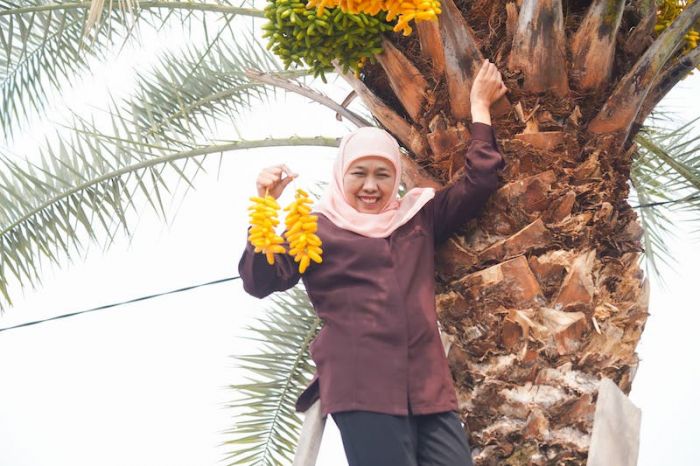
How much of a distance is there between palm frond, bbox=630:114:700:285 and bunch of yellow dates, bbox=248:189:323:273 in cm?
163

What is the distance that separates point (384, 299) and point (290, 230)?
32 cm

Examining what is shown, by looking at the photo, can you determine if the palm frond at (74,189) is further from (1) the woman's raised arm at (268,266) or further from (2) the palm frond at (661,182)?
(2) the palm frond at (661,182)

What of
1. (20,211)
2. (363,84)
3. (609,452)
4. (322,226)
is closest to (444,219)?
(322,226)

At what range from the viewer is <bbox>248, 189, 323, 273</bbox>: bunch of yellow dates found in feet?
8.95

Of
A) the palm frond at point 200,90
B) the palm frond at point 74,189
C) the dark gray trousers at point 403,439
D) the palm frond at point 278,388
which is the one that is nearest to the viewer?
the dark gray trousers at point 403,439

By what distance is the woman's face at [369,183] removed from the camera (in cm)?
289

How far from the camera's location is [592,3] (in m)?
3.06

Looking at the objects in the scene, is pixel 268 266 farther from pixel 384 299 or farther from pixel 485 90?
pixel 485 90

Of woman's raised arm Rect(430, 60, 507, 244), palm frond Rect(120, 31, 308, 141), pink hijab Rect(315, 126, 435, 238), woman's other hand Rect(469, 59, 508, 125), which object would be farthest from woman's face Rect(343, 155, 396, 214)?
palm frond Rect(120, 31, 308, 141)

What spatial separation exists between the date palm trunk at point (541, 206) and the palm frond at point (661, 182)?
794 millimetres

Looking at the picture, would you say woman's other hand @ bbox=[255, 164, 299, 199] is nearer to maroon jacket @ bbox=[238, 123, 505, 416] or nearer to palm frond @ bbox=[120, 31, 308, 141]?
maroon jacket @ bbox=[238, 123, 505, 416]

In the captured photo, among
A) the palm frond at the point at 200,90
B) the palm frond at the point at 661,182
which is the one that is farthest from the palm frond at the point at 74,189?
the palm frond at the point at 661,182

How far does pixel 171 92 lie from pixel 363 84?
1361 millimetres

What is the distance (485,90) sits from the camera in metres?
2.96
